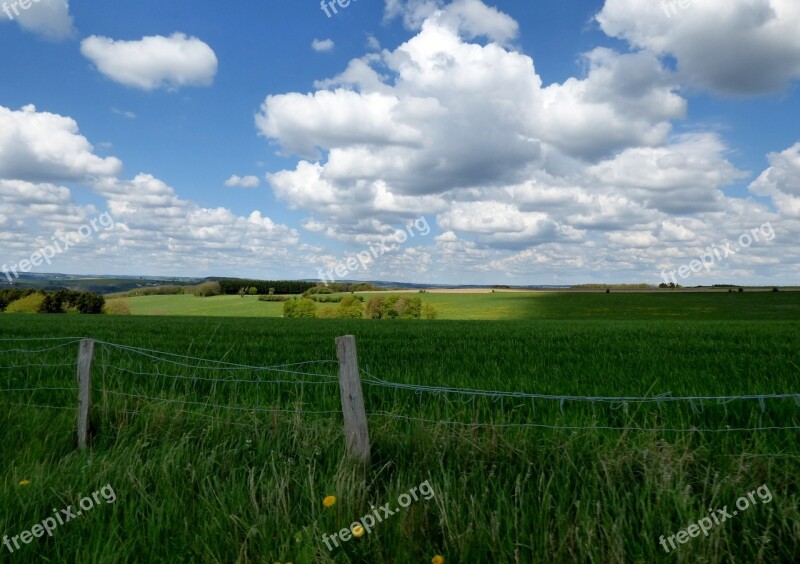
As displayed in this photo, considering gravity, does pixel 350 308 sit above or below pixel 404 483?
below

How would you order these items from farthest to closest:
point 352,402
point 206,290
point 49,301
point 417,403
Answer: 1. point 206,290
2. point 49,301
3. point 417,403
4. point 352,402

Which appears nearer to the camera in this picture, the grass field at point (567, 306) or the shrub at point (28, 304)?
the grass field at point (567, 306)

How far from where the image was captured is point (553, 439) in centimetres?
448

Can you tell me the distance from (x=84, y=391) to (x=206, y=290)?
91.6 metres

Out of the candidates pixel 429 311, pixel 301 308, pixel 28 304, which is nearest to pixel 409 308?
pixel 429 311

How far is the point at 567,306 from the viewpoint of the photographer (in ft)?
224

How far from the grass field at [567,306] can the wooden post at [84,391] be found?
5184cm

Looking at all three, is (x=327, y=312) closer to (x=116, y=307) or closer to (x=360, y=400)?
(x=116, y=307)

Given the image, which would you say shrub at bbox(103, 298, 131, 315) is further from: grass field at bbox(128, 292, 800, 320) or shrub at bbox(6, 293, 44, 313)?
shrub at bbox(6, 293, 44, 313)

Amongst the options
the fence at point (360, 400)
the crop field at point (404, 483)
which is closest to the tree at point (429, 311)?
the fence at point (360, 400)

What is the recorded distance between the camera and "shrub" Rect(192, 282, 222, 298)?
298 ft

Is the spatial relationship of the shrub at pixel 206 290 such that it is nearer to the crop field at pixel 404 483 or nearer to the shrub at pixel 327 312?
the shrub at pixel 327 312

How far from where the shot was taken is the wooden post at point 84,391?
17.5 feet

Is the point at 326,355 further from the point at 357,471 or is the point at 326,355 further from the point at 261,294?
the point at 261,294
